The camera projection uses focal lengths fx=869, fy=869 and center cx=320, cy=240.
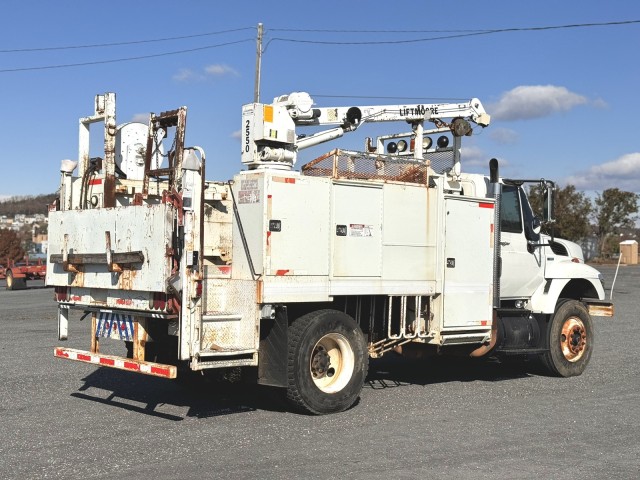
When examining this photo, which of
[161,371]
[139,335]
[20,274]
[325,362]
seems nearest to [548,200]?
[325,362]

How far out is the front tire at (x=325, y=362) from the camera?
8656 millimetres

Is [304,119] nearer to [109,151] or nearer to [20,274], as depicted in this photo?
[109,151]

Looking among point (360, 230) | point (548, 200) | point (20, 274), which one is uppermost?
point (548, 200)

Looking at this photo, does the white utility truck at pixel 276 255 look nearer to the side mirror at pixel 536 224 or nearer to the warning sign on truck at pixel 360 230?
the warning sign on truck at pixel 360 230

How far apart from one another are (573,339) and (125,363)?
6.69 metres

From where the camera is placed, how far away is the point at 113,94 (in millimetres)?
9359

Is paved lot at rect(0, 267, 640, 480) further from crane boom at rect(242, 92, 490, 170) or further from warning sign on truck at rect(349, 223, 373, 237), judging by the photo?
crane boom at rect(242, 92, 490, 170)

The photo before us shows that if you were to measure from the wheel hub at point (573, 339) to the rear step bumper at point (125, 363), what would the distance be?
6232mm

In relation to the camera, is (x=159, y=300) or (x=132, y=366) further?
(x=132, y=366)

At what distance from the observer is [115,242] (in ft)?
28.4

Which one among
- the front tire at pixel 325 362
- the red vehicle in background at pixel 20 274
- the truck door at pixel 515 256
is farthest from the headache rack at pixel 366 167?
the red vehicle in background at pixel 20 274

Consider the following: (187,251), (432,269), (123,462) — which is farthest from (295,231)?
(123,462)

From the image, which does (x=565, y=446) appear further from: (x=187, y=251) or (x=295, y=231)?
(x=187, y=251)

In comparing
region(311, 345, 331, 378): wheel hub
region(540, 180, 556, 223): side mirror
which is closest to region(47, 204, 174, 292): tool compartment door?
region(311, 345, 331, 378): wheel hub
